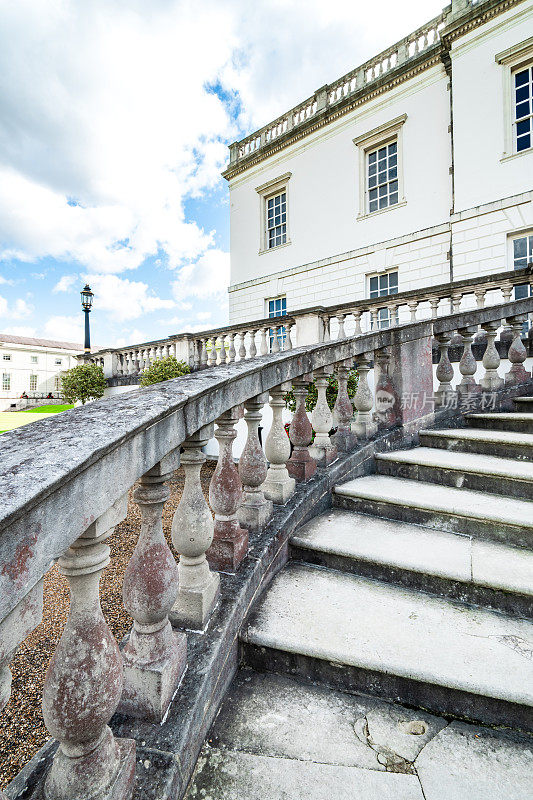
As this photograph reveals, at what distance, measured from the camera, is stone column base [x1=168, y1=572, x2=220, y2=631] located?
1.44 m

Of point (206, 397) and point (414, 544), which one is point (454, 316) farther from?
point (206, 397)

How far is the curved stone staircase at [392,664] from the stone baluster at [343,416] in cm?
59

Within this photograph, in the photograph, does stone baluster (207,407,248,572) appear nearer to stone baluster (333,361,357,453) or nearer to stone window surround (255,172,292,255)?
stone baluster (333,361,357,453)

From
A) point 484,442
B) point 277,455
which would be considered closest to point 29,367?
point 277,455

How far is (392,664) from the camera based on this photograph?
4.63 ft

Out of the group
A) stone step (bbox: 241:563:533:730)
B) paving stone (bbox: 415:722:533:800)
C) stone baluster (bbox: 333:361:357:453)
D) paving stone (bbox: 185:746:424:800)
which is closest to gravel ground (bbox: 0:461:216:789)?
paving stone (bbox: 185:746:424:800)

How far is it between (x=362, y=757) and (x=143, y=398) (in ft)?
4.40

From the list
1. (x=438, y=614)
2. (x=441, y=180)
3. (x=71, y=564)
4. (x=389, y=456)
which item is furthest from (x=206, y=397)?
(x=441, y=180)

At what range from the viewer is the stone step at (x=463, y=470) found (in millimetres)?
2533

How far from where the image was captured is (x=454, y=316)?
3863mm

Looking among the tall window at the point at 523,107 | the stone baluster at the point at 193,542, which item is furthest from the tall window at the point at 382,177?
the stone baluster at the point at 193,542

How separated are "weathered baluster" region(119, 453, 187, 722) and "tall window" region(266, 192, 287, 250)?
13.3m

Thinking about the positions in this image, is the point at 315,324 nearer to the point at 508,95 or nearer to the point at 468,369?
the point at 468,369

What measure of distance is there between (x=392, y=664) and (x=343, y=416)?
5.91 ft
